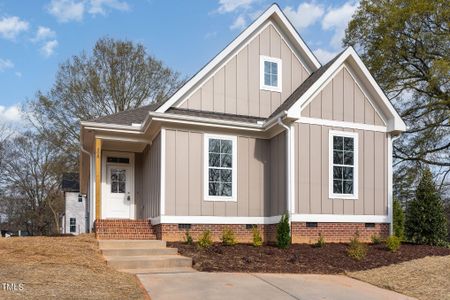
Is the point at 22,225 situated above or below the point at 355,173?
below

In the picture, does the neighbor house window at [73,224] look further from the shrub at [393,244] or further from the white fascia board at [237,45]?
the shrub at [393,244]

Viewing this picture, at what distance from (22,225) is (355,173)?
4693 centimetres

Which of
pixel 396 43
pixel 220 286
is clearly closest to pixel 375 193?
pixel 220 286

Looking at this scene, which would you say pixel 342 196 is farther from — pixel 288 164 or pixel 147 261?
pixel 147 261

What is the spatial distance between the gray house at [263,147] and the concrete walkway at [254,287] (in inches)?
141

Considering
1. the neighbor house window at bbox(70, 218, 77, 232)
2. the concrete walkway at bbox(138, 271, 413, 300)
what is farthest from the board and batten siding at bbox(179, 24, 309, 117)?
the neighbor house window at bbox(70, 218, 77, 232)

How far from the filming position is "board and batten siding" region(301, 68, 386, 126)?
13852mm

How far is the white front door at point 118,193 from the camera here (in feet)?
52.7

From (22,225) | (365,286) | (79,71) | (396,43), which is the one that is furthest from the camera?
(22,225)

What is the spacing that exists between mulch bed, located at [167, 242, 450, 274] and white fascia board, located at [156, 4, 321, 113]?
4.07m

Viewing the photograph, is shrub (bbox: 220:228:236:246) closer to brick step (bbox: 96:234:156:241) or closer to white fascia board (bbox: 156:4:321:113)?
brick step (bbox: 96:234:156:241)

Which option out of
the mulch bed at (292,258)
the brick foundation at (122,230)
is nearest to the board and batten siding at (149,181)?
the brick foundation at (122,230)

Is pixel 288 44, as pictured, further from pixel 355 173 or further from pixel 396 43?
pixel 396 43

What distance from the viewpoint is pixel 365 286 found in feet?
30.8
